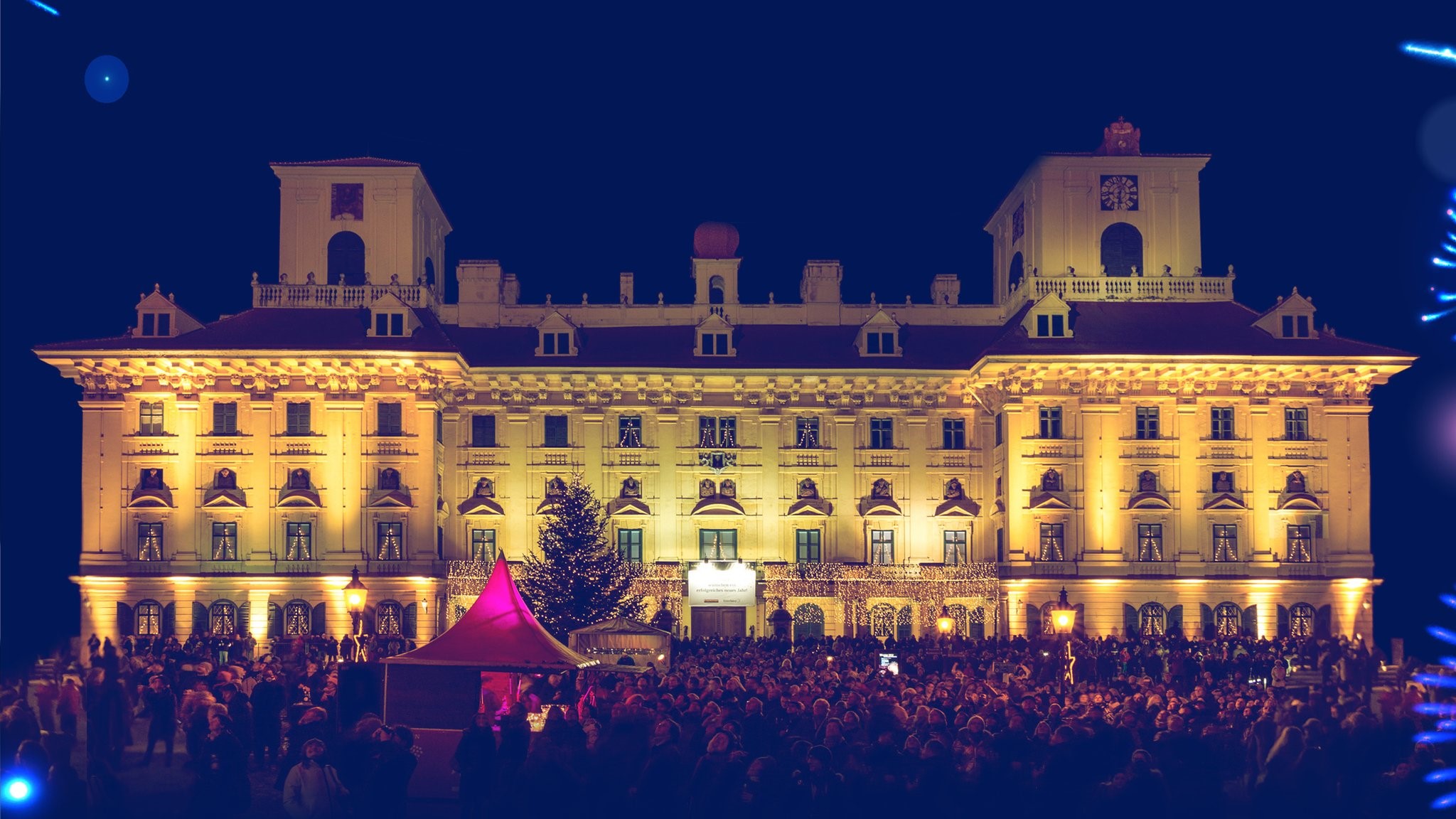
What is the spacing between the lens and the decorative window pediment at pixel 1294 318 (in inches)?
3130

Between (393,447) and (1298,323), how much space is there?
35.9 metres

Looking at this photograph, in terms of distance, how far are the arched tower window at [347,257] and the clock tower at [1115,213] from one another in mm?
27729

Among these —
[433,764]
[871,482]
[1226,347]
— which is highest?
[1226,347]

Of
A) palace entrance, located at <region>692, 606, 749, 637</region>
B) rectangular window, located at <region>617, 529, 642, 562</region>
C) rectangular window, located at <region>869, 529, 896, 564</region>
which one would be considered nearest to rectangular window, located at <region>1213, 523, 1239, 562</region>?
rectangular window, located at <region>869, 529, 896, 564</region>

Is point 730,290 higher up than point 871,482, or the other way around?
point 730,290

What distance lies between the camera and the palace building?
77.7 metres

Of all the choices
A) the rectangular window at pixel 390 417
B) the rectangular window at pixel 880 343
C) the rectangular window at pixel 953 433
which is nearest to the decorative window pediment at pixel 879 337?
the rectangular window at pixel 880 343

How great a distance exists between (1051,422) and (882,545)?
8409mm

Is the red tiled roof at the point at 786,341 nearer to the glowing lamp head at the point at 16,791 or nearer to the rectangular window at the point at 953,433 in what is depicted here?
the rectangular window at the point at 953,433

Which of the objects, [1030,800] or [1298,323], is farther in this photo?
[1298,323]

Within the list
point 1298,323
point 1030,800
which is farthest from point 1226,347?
point 1030,800

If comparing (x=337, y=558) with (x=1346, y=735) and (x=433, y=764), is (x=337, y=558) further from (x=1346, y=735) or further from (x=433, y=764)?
(x=1346, y=735)

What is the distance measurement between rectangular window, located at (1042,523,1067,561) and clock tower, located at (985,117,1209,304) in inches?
425

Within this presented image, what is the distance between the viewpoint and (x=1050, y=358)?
77.3 meters
